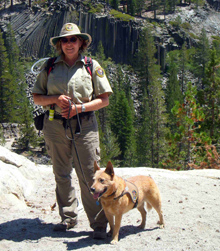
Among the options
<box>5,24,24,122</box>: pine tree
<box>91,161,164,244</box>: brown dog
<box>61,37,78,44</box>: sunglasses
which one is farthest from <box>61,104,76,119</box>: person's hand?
<box>5,24,24,122</box>: pine tree

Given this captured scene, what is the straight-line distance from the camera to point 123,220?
4.50 metres

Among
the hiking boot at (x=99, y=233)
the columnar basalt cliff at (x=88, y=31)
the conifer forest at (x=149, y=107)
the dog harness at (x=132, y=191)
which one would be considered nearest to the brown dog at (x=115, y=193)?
the dog harness at (x=132, y=191)

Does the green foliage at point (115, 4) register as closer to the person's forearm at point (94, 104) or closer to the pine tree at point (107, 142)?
the pine tree at point (107, 142)

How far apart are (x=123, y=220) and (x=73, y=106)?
1979 mm

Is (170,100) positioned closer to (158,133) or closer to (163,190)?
(158,133)

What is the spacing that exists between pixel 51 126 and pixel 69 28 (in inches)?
46.2

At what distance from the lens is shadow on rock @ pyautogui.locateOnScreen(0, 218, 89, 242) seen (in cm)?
373

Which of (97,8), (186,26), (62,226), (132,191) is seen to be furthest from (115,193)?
(186,26)

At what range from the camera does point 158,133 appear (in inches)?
1312

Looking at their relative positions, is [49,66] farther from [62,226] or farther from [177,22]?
[177,22]

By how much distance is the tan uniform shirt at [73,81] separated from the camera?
3.58 m

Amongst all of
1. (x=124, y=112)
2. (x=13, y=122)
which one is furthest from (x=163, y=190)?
(x=13, y=122)

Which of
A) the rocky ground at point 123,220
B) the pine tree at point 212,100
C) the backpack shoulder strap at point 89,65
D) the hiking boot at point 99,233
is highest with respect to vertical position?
the backpack shoulder strap at point 89,65

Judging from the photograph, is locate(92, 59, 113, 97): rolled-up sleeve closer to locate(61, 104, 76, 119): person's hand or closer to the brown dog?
locate(61, 104, 76, 119): person's hand
